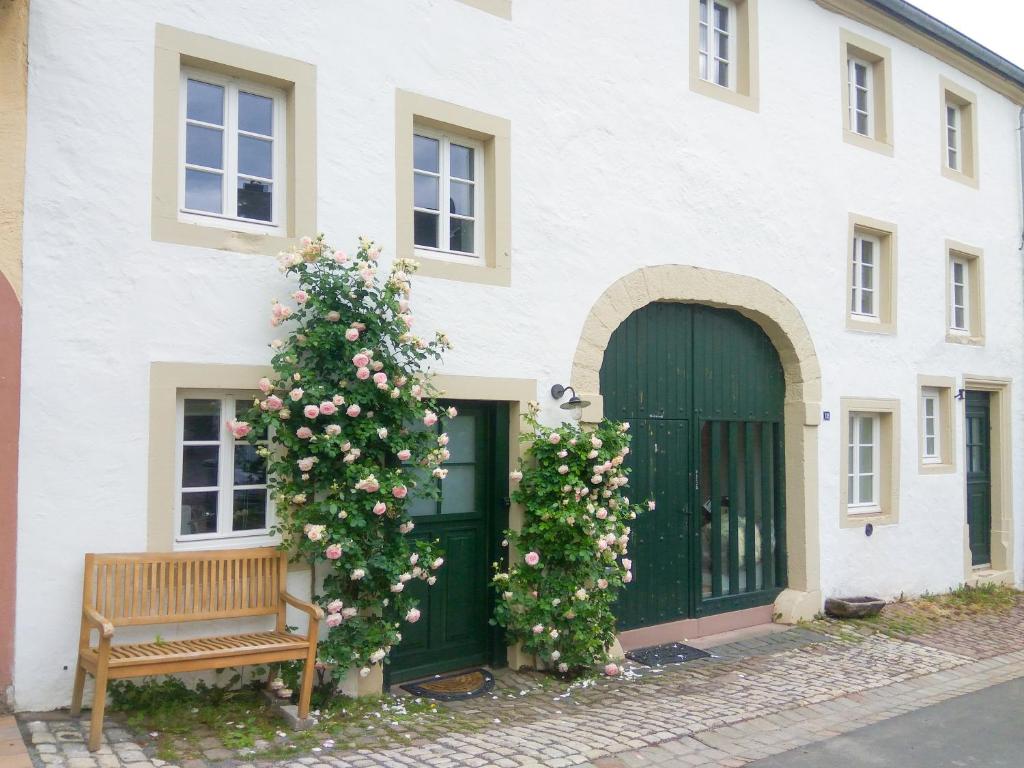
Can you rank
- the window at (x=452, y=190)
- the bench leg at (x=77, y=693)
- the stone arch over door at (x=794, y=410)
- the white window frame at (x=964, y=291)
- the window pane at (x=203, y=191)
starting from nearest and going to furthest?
the bench leg at (x=77, y=693) < the window pane at (x=203, y=191) < the window at (x=452, y=190) < the stone arch over door at (x=794, y=410) < the white window frame at (x=964, y=291)

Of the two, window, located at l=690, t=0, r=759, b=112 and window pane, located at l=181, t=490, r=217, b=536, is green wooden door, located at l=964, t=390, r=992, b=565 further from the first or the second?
window pane, located at l=181, t=490, r=217, b=536

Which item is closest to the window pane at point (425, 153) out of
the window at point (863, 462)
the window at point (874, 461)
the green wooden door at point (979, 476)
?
the window at point (874, 461)

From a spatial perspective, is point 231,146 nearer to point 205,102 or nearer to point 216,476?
point 205,102

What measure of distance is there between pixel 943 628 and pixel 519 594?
5.40 meters

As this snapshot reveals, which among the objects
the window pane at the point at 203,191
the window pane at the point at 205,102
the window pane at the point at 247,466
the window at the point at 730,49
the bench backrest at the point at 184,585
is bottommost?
the bench backrest at the point at 184,585

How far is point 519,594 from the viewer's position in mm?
6965

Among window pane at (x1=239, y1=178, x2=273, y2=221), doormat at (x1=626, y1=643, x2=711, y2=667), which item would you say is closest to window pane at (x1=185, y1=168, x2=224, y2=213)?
window pane at (x1=239, y1=178, x2=273, y2=221)

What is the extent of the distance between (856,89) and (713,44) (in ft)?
8.61

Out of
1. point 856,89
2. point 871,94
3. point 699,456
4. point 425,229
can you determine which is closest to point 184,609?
point 425,229

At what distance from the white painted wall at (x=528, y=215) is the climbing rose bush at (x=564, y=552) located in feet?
2.11

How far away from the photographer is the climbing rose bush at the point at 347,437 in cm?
583

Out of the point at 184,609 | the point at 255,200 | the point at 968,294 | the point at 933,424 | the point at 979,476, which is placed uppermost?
the point at 968,294

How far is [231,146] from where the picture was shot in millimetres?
6129

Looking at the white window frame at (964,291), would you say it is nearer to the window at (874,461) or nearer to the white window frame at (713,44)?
the window at (874,461)
